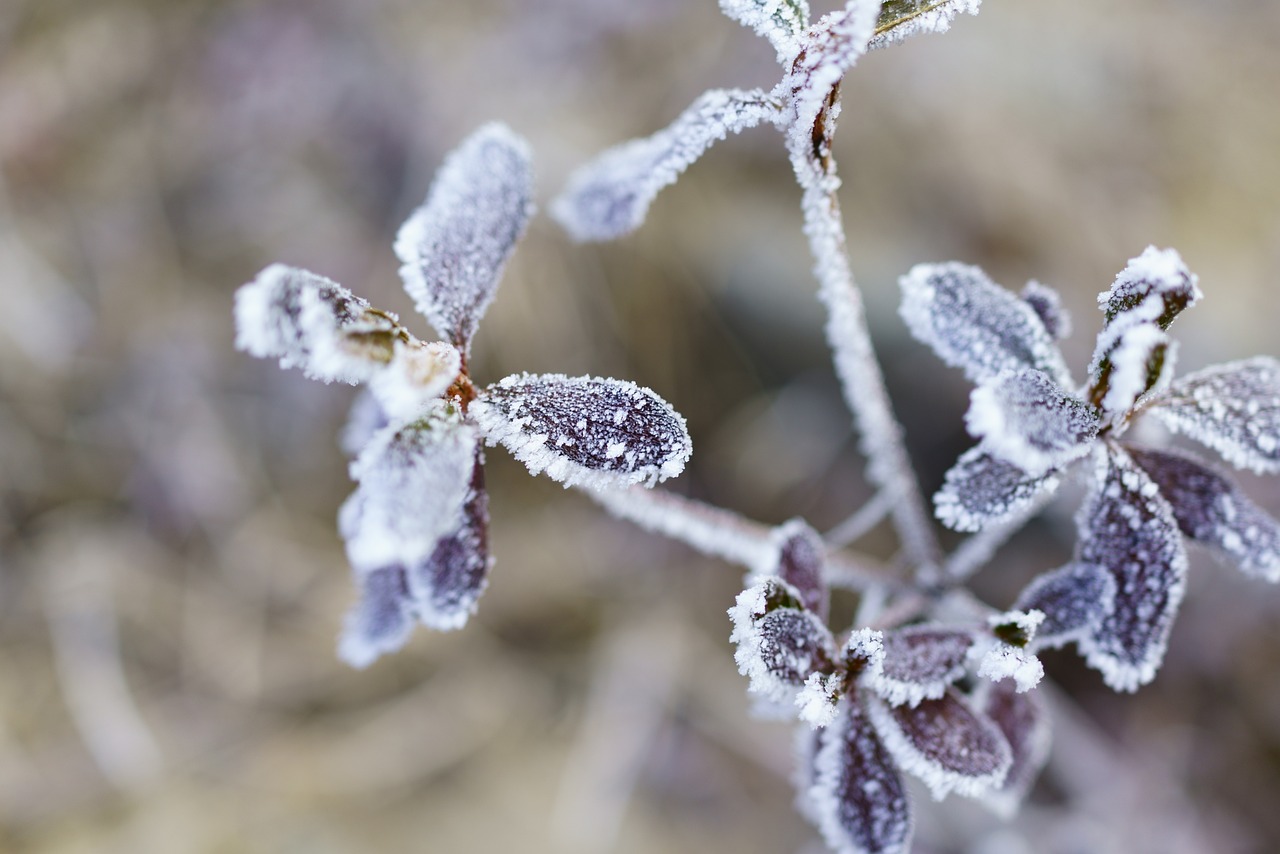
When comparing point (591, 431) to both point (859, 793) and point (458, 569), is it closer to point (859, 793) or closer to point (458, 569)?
point (458, 569)

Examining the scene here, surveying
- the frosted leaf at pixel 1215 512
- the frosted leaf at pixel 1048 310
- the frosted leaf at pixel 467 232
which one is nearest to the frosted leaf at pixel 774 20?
the frosted leaf at pixel 467 232

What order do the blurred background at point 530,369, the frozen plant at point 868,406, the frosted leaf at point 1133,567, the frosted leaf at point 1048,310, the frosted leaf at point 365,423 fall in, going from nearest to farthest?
the frozen plant at point 868,406 < the frosted leaf at point 1133,567 < the frosted leaf at point 1048,310 < the frosted leaf at point 365,423 < the blurred background at point 530,369

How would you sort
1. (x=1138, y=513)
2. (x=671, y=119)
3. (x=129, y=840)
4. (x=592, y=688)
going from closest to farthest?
(x=1138, y=513), (x=129, y=840), (x=592, y=688), (x=671, y=119)

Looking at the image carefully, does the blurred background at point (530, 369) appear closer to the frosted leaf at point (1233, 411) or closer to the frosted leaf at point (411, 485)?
the frosted leaf at point (1233, 411)

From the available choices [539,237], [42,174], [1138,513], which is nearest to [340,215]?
[539,237]

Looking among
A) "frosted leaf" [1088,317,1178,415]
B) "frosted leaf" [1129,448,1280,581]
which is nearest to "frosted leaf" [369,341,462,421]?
"frosted leaf" [1088,317,1178,415]

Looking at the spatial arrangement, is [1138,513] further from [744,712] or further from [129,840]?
[129,840]

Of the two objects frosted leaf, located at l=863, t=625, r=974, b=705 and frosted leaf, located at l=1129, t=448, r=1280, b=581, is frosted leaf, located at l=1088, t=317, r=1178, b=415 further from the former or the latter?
frosted leaf, located at l=863, t=625, r=974, b=705
